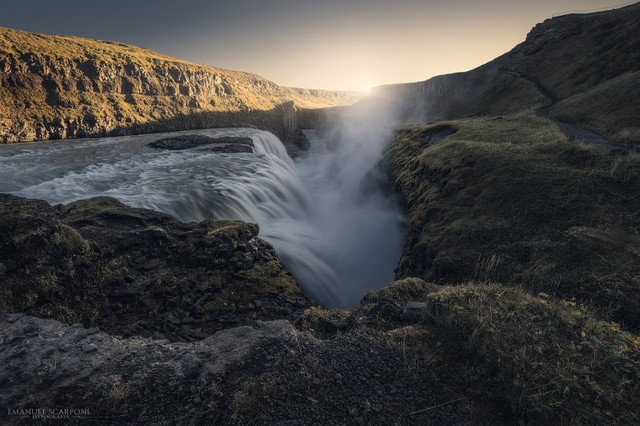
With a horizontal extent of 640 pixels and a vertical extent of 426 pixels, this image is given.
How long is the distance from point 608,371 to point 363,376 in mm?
4733

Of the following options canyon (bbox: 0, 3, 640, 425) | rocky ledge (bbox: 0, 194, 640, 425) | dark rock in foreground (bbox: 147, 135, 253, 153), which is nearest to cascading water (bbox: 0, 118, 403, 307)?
canyon (bbox: 0, 3, 640, 425)

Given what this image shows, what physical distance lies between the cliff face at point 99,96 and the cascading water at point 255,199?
36.7 meters

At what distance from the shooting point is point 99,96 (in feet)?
313

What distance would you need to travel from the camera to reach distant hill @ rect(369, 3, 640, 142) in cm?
3291

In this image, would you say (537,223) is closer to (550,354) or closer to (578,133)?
(550,354)

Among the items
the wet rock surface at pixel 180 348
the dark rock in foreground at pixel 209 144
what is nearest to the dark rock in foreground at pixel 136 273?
the wet rock surface at pixel 180 348

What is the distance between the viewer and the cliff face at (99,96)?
74.4 m

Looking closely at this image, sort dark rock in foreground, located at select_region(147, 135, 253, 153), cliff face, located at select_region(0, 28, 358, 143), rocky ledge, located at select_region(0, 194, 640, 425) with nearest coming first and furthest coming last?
rocky ledge, located at select_region(0, 194, 640, 425), dark rock in foreground, located at select_region(147, 135, 253, 153), cliff face, located at select_region(0, 28, 358, 143)

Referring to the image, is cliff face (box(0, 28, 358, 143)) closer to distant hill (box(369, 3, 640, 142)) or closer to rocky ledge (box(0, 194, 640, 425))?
distant hill (box(369, 3, 640, 142))

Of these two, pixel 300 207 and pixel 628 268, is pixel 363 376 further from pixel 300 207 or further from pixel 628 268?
pixel 300 207

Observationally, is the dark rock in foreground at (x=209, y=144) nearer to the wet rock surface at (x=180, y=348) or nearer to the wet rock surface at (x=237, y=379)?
the wet rock surface at (x=180, y=348)

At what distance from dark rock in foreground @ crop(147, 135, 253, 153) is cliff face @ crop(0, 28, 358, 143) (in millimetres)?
35506

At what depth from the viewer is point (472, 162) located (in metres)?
22.9

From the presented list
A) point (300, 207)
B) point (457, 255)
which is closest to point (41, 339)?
point (457, 255)
